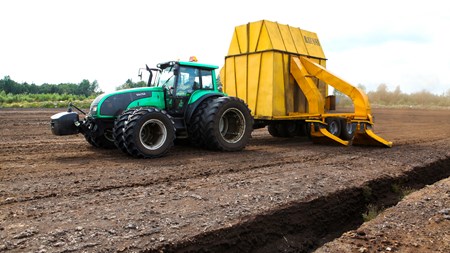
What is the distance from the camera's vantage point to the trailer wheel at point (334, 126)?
11.2 metres

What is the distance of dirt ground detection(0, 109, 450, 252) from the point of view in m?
3.68

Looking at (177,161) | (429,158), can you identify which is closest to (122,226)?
(177,161)

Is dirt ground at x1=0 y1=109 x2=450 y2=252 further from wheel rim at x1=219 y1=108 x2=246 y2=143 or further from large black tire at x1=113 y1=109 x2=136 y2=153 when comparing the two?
wheel rim at x1=219 y1=108 x2=246 y2=143

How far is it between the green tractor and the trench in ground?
346cm

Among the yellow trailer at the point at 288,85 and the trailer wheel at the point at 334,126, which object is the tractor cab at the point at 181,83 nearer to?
the yellow trailer at the point at 288,85

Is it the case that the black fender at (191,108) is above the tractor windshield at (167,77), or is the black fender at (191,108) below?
below

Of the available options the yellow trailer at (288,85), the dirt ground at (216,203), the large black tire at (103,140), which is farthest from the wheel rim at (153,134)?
the yellow trailer at (288,85)

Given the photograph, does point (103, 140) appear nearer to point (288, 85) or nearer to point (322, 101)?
point (288, 85)

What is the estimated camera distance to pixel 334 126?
1147 centimetres

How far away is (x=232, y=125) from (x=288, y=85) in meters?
2.71

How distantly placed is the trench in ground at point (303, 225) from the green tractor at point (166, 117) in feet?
11.3

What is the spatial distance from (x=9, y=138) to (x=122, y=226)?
850 cm

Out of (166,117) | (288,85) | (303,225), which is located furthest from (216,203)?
(288,85)

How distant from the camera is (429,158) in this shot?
335 inches
